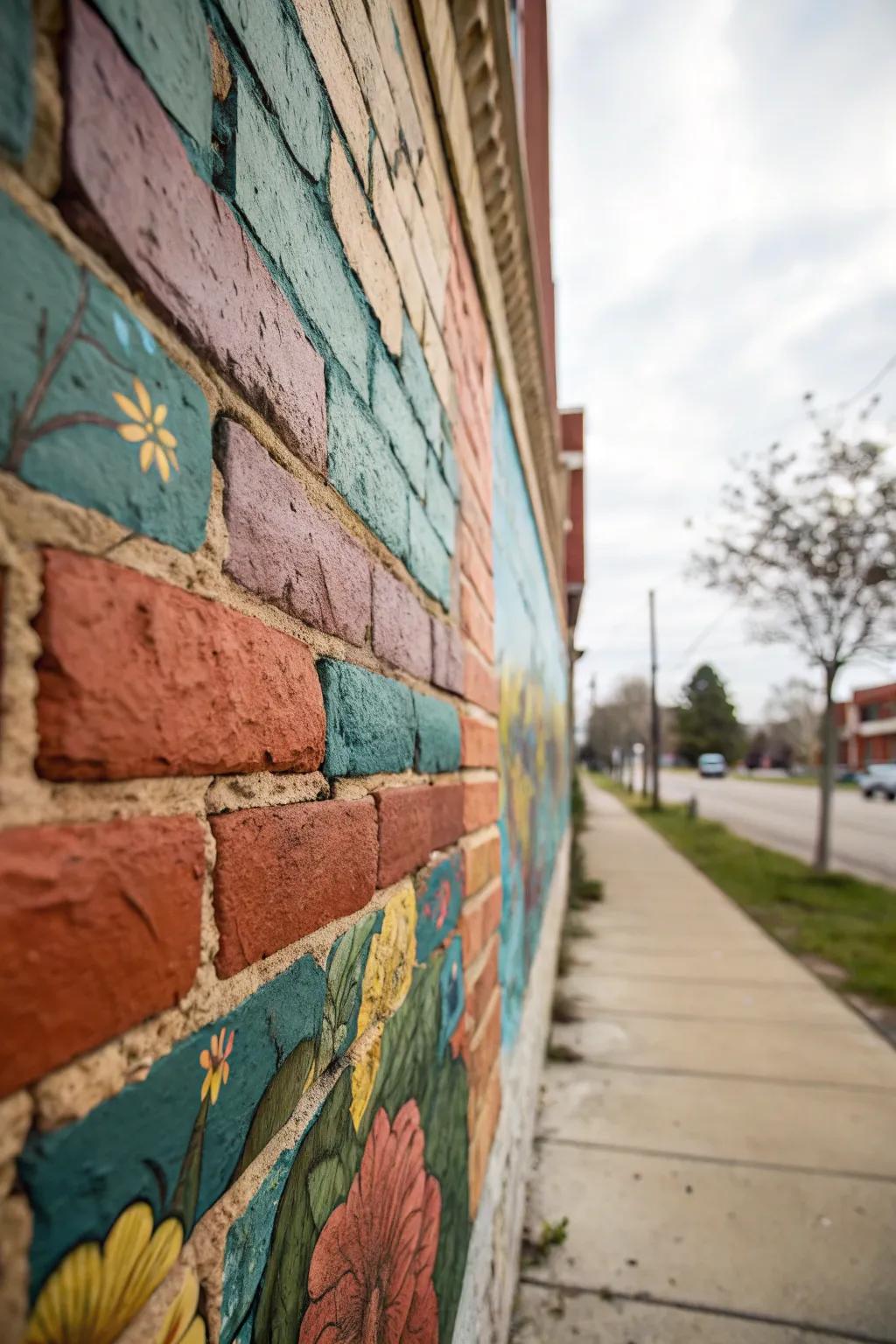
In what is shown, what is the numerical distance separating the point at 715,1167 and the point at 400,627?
130 inches

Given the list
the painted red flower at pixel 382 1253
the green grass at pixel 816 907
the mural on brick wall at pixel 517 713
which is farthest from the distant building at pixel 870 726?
the painted red flower at pixel 382 1253

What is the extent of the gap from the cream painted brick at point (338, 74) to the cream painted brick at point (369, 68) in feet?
0.08

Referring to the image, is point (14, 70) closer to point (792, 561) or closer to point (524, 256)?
point (524, 256)

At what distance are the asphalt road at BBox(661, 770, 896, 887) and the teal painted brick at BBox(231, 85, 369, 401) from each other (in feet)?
38.8

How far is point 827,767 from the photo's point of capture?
9711mm

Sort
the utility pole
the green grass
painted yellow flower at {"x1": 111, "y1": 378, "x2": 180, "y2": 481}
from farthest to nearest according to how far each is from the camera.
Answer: the utility pole → the green grass → painted yellow flower at {"x1": 111, "y1": 378, "x2": 180, "y2": 481}

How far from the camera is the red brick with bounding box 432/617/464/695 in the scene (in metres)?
1.27

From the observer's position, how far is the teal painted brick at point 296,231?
609 millimetres

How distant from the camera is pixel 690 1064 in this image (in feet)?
13.6

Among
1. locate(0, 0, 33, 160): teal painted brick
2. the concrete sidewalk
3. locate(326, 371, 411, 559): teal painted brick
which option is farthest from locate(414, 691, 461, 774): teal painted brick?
the concrete sidewalk

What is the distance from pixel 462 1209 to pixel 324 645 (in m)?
1.41

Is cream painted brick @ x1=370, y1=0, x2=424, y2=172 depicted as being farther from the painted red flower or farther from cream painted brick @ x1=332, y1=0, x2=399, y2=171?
the painted red flower

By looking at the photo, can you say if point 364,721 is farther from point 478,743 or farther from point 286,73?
point 478,743

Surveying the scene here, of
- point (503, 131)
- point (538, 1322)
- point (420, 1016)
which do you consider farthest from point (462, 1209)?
point (503, 131)
